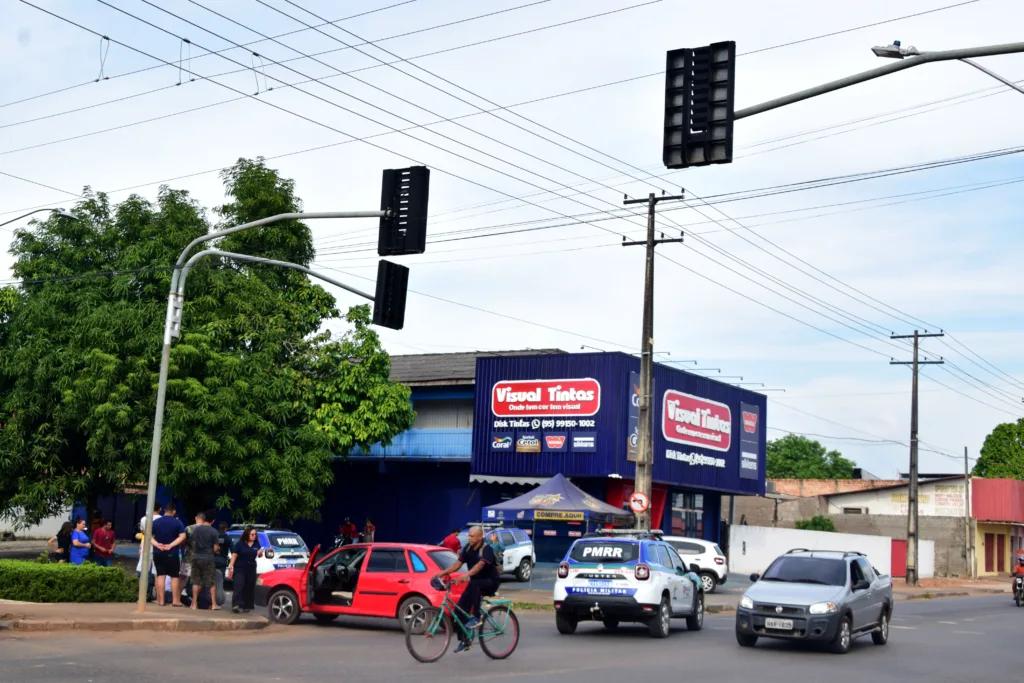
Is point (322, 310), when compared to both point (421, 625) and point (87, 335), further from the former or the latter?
point (421, 625)

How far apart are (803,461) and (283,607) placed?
100 meters

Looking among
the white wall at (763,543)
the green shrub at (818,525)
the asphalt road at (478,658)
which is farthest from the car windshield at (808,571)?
the green shrub at (818,525)

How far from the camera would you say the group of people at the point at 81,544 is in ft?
80.7

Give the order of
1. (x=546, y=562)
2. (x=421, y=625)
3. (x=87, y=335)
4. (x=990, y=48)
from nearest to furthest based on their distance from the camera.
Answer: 1. (x=990, y=48)
2. (x=421, y=625)
3. (x=87, y=335)
4. (x=546, y=562)

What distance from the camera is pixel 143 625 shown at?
18.6 meters

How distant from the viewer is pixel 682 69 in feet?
38.5

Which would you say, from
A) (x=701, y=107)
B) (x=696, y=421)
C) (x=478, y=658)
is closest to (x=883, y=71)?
(x=701, y=107)

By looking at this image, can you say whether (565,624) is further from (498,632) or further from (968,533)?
(968,533)

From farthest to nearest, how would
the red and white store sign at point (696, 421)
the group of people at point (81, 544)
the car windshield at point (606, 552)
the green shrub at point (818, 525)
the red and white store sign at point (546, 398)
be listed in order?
1. the green shrub at point (818, 525)
2. the red and white store sign at point (696, 421)
3. the red and white store sign at point (546, 398)
4. the group of people at point (81, 544)
5. the car windshield at point (606, 552)

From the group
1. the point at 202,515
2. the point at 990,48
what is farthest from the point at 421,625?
the point at 990,48

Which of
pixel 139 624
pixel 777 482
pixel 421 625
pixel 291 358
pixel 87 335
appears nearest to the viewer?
pixel 421 625

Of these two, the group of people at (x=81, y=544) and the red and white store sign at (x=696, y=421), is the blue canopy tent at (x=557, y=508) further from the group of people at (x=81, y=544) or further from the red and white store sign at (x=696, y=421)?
the group of people at (x=81, y=544)

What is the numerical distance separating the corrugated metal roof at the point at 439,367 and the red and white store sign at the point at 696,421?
19.1 ft

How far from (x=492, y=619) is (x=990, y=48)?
9.39 m
